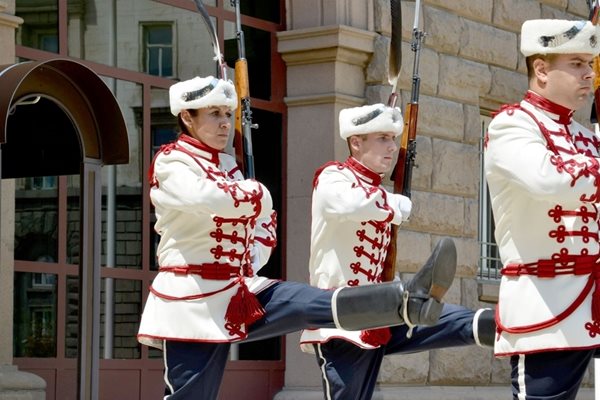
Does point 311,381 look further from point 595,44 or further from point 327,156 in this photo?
point 595,44

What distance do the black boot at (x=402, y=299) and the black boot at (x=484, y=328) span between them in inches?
33.8

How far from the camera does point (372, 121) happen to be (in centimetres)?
838

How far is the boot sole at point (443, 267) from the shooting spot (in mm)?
6570

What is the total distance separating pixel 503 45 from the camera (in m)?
13.6

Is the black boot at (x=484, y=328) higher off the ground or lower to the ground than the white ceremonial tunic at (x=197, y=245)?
lower

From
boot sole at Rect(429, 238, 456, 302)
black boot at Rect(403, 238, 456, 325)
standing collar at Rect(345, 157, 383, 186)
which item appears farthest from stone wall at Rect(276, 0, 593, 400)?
boot sole at Rect(429, 238, 456, 302)

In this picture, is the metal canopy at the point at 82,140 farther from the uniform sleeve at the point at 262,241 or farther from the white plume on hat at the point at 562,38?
the white plume on hat at the point at 562,38

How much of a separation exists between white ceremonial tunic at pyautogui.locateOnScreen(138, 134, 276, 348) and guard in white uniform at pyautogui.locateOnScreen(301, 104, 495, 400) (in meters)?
0.84

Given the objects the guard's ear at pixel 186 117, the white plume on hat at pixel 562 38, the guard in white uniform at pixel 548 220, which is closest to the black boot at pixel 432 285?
the guard in white uniform at pixel 548 220

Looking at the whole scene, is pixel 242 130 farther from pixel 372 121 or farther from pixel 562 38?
pixel 562 38

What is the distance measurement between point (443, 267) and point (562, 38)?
3.43 ft

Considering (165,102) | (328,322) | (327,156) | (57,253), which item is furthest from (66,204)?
(328,322)

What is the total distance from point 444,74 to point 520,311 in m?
6.62

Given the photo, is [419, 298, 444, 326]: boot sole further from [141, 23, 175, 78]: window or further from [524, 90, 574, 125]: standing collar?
[141, 23, 175, 78]: window
